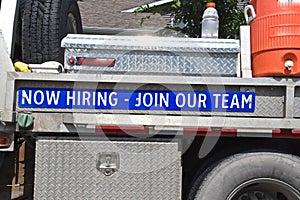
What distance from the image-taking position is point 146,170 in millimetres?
3475

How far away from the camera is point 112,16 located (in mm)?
14555

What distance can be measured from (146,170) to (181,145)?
32 cm

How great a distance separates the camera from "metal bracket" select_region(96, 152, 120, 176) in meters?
3.45

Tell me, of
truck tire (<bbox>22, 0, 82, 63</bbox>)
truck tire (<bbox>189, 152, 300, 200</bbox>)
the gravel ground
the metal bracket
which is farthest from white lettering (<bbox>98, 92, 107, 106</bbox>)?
the gravel ground

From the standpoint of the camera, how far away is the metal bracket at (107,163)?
11.3 ft

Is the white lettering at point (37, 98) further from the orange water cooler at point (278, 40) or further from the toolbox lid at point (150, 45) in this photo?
the orange water cooler at point (278, 40)

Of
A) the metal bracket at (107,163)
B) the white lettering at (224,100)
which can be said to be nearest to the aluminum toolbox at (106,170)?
the metal bracket at (107,163)

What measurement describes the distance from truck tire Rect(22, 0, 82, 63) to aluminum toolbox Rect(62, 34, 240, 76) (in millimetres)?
453

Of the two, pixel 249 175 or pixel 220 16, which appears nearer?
pixel 249 175

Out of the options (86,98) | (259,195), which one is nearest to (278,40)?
(259,195)

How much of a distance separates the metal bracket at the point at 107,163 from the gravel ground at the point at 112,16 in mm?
9931

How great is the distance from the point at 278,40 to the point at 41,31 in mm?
1928

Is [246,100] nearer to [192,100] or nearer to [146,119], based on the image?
[192,100]

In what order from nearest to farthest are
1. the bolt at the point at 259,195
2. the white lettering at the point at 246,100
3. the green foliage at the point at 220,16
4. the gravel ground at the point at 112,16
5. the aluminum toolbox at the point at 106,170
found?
the aluminum toolbox at the point at 106,170 < the white lettering at the point at 246,100 < the bolt at the point at 259,195 < the green foliage at the point at 220,16 < the gravel ground at the point at 112,16
